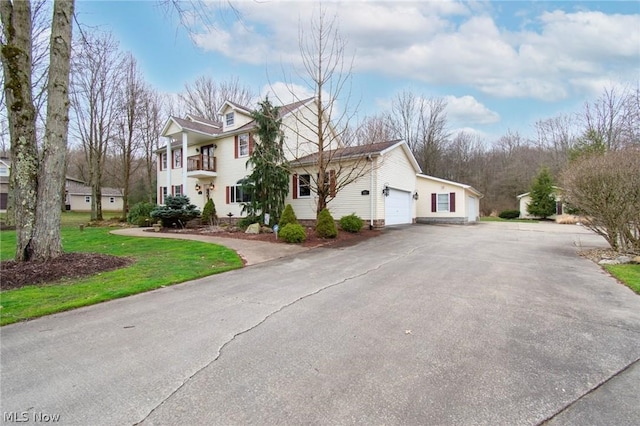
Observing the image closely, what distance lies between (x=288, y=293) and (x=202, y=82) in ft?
111

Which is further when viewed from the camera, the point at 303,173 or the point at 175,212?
the point at 303,173

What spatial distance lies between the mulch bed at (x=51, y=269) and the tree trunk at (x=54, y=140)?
31cm

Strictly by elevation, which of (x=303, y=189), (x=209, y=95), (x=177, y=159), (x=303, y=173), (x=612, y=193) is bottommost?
(x=612, y=193)

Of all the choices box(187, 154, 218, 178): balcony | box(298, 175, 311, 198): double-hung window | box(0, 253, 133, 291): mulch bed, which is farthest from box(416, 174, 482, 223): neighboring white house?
box(0, 253, 133, 291): mulch bed

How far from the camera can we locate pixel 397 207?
18.3m

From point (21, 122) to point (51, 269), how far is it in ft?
10.8

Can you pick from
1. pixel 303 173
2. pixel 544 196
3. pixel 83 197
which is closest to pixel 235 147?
pixel 303 173

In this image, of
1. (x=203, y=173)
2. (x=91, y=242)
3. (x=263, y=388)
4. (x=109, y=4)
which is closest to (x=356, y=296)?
(x=263, y=388)

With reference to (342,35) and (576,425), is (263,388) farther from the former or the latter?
(342,35)

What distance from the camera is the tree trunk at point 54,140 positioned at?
667 cm

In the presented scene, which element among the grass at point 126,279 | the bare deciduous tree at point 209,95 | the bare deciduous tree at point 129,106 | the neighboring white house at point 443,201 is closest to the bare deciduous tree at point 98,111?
the bare deciduous tree at point 129,106

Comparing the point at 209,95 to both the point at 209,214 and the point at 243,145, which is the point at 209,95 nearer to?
the point at 243,145

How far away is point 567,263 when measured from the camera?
8.09 metres

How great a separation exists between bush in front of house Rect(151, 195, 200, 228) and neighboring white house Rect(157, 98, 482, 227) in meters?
2.64
